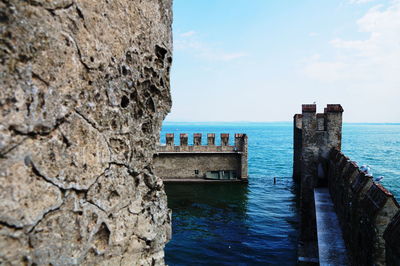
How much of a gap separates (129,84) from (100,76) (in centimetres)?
29

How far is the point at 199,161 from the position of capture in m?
27.4

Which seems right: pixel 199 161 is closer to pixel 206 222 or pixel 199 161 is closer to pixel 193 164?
pixel 193 164

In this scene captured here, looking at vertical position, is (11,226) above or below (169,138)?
above

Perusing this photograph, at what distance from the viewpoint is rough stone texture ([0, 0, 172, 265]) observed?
Result: 140 centimetres

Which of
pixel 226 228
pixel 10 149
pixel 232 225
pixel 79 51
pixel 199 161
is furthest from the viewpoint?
pixel 199 161

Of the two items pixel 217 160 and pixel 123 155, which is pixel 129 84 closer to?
pixel 123 155

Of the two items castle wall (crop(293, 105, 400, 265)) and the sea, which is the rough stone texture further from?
the sea

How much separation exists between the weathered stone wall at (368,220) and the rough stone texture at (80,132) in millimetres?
3499

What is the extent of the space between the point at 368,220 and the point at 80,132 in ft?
19.0

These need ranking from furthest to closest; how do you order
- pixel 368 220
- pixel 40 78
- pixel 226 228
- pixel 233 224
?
pixel 233 224, pixel 226 228, pixel 368 220, pixel 40 78

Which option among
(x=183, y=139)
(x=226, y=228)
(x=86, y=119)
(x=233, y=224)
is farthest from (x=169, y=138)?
(x=86, y=119)

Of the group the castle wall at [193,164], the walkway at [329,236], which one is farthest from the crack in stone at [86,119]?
the castle wall at [193,164]

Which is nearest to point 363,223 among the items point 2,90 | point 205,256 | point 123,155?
point 123,155

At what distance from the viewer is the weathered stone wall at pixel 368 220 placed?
4.35 m
